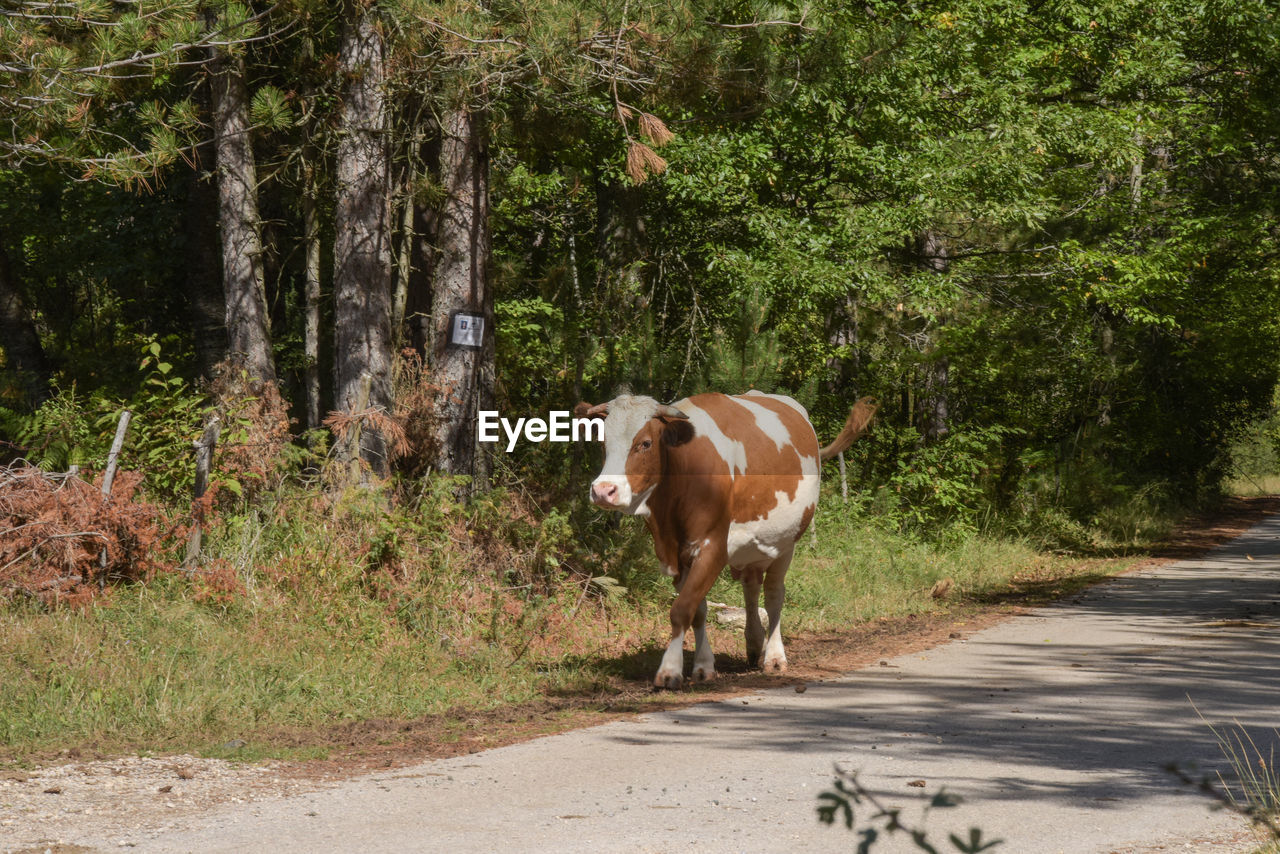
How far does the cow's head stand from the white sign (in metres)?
3.17

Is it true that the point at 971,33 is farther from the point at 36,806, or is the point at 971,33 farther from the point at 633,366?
the point at 36,806

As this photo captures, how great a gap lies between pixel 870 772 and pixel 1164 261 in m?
17.1

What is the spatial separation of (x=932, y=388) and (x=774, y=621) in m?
10.2

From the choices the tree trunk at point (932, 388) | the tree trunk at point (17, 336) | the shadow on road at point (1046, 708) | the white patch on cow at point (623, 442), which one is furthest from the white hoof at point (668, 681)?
the tree trunk at point (17, 336)

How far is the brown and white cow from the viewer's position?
9359 mm

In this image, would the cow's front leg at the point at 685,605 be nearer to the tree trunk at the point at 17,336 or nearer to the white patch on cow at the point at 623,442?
the white patch on cow at the point at 623,442

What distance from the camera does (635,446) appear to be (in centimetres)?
929

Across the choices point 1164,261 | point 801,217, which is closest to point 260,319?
point 801,217

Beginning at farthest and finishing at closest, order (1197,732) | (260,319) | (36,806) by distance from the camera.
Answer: (260,319)
(1197,732)
(36,806)

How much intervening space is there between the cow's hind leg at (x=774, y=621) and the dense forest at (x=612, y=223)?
3.31 metres

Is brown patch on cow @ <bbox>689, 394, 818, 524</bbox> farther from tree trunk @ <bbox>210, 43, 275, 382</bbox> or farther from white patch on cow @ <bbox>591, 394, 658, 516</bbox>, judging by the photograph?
tree trunk @ <bbox>210, 43, 275, 382</bbox>

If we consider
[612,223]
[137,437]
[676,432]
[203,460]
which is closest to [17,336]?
[137,437]

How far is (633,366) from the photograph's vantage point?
576 inches

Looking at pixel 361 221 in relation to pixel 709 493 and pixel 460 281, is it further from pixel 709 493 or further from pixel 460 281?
pixel 709 493
